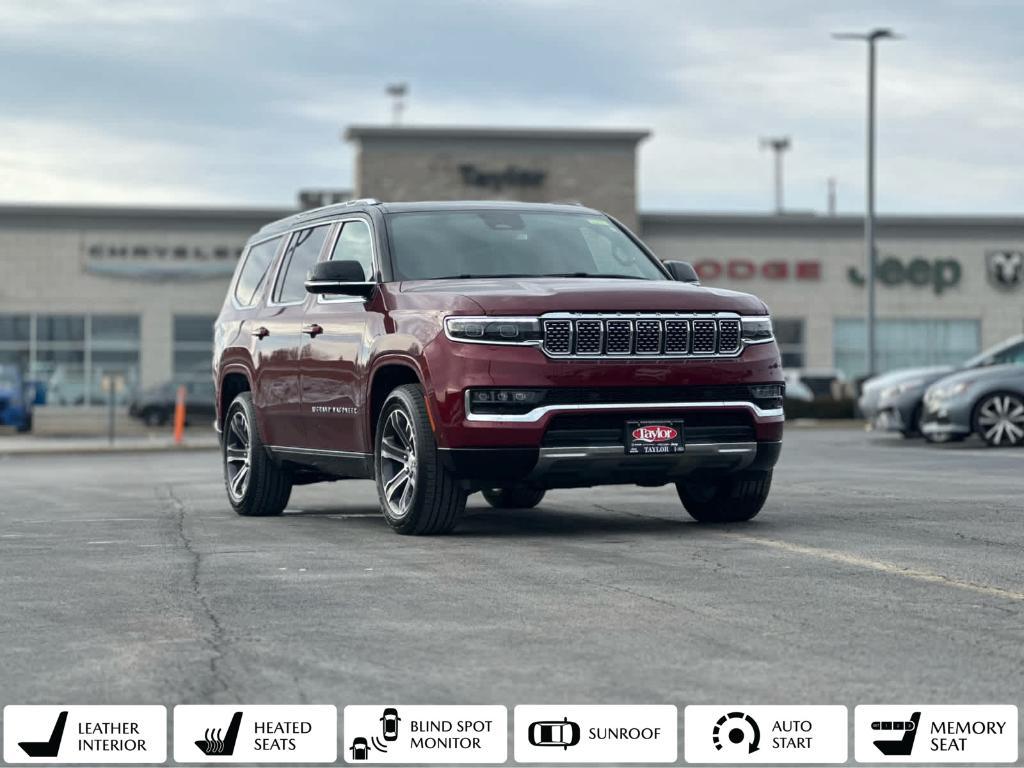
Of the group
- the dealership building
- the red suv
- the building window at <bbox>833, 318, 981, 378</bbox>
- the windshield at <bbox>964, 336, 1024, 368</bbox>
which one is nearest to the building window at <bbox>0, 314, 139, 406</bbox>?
the dealership building

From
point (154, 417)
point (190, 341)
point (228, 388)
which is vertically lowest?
point (154, 417)

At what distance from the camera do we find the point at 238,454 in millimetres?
13289

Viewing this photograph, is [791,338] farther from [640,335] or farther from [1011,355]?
[640,335]

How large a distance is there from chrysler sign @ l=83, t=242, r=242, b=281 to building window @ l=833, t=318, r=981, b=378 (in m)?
20.7

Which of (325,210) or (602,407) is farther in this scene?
(325,210)

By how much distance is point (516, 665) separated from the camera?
19.7 ft

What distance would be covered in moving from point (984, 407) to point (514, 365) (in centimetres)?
1318

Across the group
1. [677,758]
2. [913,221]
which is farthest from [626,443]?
[913,221]

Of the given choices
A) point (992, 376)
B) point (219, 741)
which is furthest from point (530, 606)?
point (992, 376)

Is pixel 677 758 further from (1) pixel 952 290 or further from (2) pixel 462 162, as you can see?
(1) pixel 952 290

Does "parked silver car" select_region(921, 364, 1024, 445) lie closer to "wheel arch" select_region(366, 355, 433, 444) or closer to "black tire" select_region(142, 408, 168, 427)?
"wheel arch" select_region(366, 355, 433, 444)

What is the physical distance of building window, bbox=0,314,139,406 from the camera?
5953cm

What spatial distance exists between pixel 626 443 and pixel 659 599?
2.59m

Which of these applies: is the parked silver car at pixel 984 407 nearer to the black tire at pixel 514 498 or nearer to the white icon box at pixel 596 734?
the black tire at pixel 514 498
